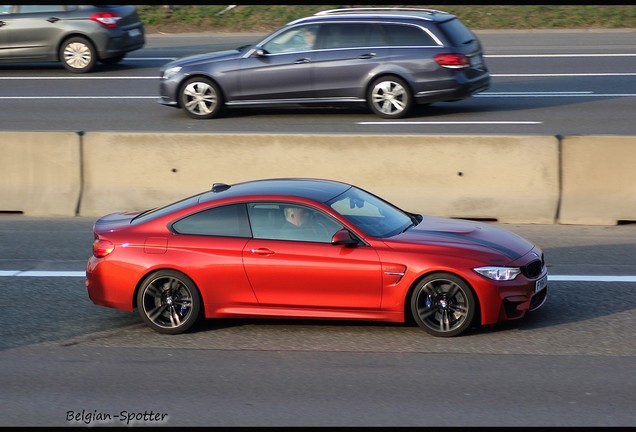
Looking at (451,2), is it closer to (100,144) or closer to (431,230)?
(100,144)

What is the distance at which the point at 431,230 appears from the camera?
8656mm

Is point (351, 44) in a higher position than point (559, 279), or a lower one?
higher

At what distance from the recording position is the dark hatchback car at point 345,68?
16.9 meters

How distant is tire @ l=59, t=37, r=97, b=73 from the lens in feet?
73.7

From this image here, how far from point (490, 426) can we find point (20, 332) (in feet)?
14.1

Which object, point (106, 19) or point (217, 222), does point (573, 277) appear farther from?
point (106, 19)

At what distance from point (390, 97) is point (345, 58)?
1032 millimetres

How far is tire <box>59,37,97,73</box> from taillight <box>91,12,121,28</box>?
0.53 meters

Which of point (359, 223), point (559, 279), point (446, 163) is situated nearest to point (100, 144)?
point (446, 163)

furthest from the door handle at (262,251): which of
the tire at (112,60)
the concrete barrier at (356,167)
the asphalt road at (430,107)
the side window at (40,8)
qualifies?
the side window at (40,8)

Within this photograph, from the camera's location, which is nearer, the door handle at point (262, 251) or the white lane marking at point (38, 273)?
the door handle at point (262, 251)

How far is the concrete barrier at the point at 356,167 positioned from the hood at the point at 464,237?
2.98 meters

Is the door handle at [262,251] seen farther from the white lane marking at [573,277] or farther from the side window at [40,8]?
the side window at [40,8]

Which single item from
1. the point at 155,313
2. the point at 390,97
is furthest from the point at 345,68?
the point at 155,313
